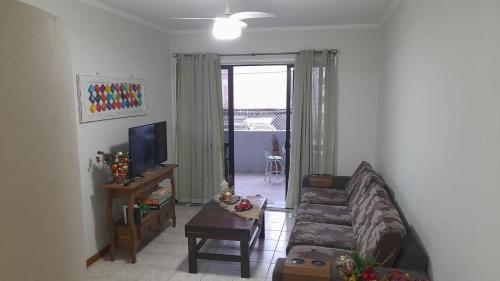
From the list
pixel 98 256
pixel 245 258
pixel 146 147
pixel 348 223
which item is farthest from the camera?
pixel 146 147

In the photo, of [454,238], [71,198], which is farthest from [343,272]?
[71,198]

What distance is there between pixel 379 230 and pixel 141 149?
8.91 ft

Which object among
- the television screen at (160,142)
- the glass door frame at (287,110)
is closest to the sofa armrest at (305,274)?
the television screen at (160,142)

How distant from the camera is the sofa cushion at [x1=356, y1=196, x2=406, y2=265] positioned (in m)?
2.26

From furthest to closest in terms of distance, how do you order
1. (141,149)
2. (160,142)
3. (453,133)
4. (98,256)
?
(160,142), (141,149), (98,256), (453,133)

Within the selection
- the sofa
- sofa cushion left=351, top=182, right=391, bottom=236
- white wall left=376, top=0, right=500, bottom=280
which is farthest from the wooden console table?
white wall left=376, top=0, right=500, bottom=280

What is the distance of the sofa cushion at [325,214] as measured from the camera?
357 centimetres

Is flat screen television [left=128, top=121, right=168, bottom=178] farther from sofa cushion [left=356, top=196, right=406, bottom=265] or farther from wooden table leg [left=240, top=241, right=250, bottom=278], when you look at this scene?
sofa cushion [left=356, top=196, right=406, bottom=265]

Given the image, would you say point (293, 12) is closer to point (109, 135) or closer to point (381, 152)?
point (381, 152)

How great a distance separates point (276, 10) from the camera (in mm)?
3930

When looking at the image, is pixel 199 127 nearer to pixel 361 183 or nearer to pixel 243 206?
pixel 243 206

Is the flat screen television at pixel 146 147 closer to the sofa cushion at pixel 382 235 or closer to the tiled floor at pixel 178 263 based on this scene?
the tiled floor at pixel 178 263

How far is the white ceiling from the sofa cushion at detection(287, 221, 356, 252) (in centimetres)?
223

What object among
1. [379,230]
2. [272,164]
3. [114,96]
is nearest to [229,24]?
[114,96]
